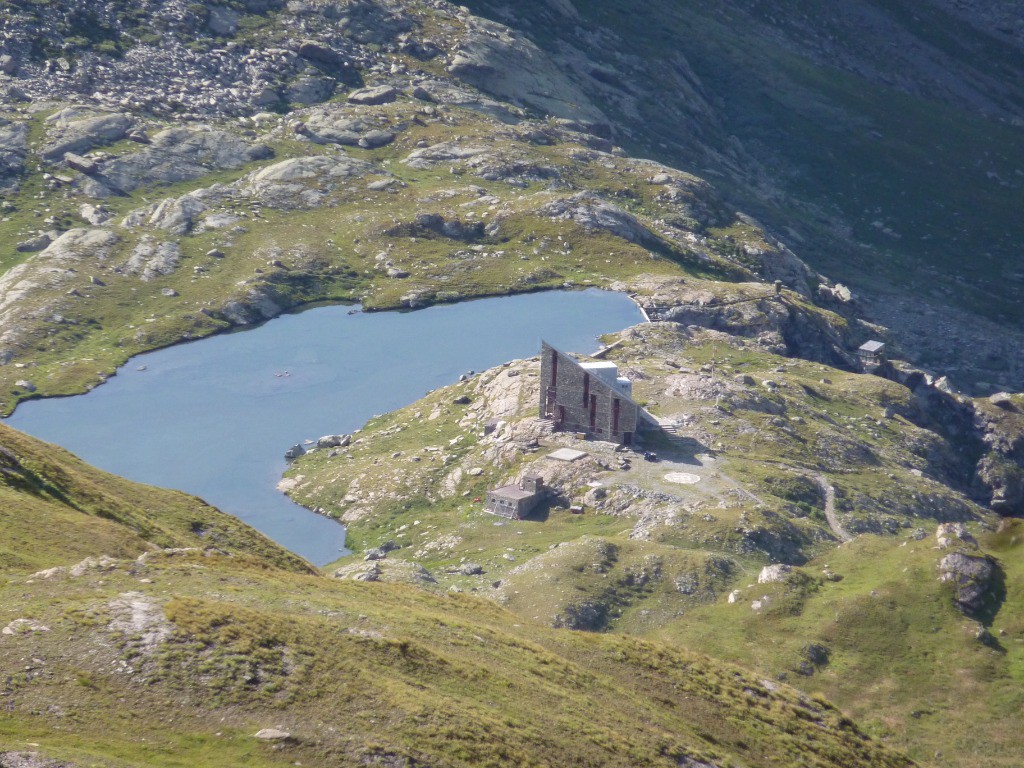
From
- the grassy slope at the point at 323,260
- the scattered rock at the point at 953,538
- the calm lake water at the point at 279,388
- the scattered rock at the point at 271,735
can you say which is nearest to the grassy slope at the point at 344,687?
the scattered rock at the point at 271,735

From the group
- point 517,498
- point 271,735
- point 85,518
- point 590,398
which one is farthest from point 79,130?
point 271,735

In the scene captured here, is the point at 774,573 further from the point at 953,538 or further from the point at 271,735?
the point at 271,735

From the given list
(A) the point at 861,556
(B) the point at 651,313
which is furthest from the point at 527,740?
(B) the point at 651,313

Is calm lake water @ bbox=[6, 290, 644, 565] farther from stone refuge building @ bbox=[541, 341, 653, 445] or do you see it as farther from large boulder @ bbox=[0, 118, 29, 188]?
large boulder @ bbox=[0, 118, 29, 188]

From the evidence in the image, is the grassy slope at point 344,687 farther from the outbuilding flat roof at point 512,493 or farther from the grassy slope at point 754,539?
the outbuilding flat roof at point 512,493

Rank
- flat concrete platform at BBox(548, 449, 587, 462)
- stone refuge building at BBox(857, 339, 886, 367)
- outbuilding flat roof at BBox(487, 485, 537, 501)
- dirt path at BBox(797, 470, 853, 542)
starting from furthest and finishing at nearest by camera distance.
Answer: stone refuge building at BBox(857, 339, 886, 367) → flat concrete platform at BBox(548, 449, 587, 462) → outbuilding flat roof at BBox(487, 485, 537, 501) → dirt path at BBox(797, 470, 853, 542)

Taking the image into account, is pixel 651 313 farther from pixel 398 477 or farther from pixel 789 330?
pixel 398 477

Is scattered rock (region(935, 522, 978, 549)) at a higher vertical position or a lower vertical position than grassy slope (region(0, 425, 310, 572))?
higher

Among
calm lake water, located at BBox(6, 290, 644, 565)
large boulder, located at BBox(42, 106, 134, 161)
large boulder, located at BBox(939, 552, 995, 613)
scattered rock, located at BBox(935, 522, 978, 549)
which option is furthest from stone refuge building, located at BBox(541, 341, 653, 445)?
large boulder, located at BBox(42, 106, 134, 161)
